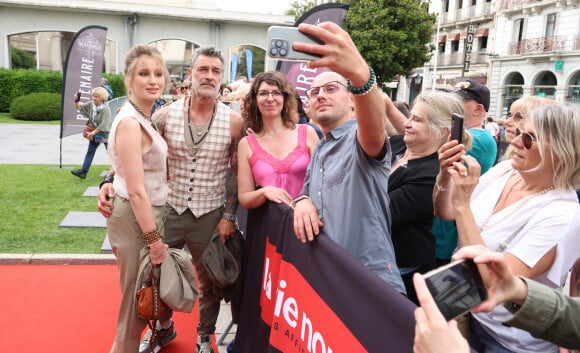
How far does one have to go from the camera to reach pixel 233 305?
315 centimetres

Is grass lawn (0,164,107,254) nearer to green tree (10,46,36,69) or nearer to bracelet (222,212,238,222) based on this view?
bracelet (222,212,238,222)

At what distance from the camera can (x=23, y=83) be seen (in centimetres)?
2350

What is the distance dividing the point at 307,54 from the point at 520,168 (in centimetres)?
106

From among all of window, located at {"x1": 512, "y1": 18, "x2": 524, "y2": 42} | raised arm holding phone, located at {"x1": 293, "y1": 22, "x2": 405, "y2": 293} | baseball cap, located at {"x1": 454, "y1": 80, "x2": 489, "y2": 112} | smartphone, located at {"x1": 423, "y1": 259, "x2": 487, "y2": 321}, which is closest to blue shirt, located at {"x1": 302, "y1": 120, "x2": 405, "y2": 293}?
raised arm holding phone, located at {"x1": 293, "y1": 22, "x2": 405, "y2": 293}

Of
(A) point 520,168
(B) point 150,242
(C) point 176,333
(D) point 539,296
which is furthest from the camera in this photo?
(C) point 176,333

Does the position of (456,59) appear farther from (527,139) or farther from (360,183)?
(360,183)

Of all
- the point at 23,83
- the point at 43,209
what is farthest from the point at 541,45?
the point at 43,209

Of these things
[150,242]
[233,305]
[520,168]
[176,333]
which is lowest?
[176,333]

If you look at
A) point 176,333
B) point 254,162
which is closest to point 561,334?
point 254,162

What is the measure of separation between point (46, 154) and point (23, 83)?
14.5 meters

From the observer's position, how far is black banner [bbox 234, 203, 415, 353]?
1293 millimetres

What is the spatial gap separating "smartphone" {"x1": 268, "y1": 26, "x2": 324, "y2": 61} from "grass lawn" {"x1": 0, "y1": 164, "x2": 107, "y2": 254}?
4306 millimetres

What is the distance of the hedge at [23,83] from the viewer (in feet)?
76.1

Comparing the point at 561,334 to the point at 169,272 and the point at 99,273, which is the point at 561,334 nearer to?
the point at 169,272
